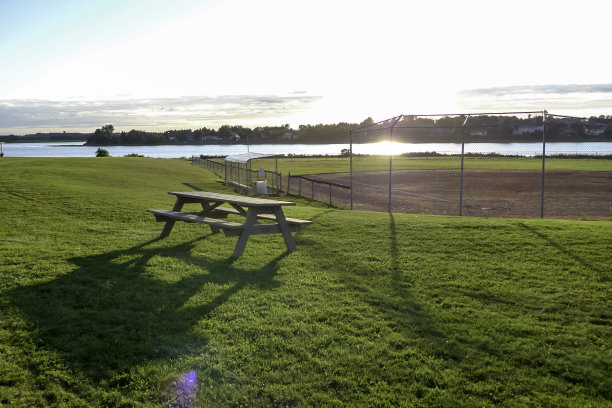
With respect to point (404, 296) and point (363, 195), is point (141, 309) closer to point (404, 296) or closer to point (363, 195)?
point (404, 296)

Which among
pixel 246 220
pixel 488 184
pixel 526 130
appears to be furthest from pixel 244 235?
pixel 488 184

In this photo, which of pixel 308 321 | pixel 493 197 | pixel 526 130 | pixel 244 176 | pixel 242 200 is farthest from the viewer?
pixel 244 176

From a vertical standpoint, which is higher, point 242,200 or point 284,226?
point 242,200

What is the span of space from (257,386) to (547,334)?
289 centimetres

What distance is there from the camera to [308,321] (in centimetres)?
469

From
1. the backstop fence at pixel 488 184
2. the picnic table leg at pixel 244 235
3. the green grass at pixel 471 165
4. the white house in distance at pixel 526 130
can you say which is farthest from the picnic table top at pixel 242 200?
the green grass at pixel 471 165

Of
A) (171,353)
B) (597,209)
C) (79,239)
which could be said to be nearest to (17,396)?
(171,353)

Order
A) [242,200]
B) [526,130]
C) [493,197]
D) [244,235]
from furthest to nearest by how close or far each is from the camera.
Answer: [493,197], [526,130], [242,200], [244,235]

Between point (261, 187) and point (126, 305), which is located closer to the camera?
point (126, 305)

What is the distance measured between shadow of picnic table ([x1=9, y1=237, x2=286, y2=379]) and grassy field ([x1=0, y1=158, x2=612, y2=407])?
23 millimetres

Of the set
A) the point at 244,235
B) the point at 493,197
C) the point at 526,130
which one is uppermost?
the point at 526,130

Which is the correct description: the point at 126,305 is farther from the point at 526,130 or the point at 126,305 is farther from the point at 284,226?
the point at 526,130

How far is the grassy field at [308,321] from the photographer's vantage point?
3461 millimetres

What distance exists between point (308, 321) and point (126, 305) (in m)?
2.05
